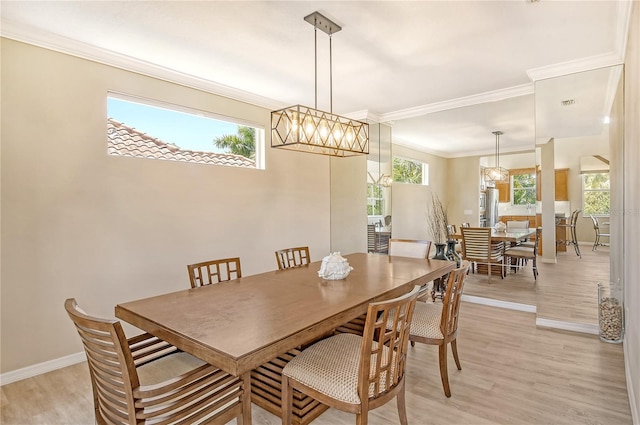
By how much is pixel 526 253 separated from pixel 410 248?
5.97 feet

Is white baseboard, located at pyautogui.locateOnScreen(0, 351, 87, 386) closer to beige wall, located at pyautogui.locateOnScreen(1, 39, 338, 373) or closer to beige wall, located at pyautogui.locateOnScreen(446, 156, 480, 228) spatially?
beige wall, located at pyautogui.locateOnScreen(1, 39, 338, 373)

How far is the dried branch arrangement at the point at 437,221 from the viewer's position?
490 cm

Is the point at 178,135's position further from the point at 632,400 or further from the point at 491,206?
the point at 632,400

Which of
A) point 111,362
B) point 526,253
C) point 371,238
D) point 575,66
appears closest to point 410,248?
point 371,238

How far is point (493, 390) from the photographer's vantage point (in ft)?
7.56

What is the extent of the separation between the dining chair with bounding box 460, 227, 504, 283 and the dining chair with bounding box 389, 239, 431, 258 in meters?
1.68

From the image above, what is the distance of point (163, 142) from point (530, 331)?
4.12 meters

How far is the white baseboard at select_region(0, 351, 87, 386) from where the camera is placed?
99.2 inches

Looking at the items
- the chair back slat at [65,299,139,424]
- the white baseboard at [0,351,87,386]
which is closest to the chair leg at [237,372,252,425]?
the chair back slat at [65,299,139,424]

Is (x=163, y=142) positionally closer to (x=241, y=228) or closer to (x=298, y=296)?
(x=241, y=228)

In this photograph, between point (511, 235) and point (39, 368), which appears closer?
point (39, 368)

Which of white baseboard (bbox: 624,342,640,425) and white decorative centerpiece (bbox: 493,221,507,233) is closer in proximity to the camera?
white baseboard (bbox: 624,342,640,425)

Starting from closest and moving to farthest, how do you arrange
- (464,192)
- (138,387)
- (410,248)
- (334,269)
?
(138,387) → (334,269) → (410,248) → (464,192)

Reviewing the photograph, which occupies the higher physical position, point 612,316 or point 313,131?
point 313,131
